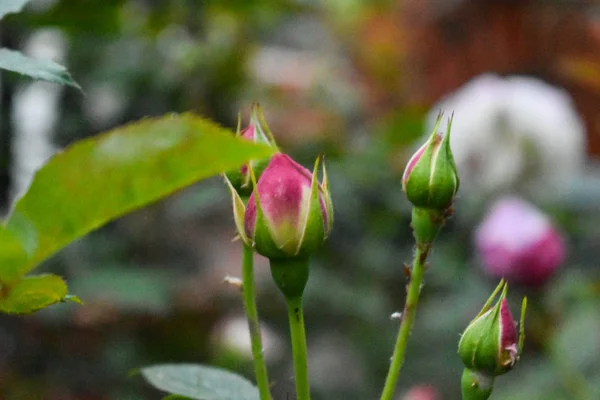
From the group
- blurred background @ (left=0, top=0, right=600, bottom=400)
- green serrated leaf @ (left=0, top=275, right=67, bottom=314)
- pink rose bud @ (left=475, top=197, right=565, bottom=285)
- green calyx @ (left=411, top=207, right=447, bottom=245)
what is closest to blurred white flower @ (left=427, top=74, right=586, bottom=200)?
blurred background @ (left=0, top=0, right=600, bottom=400)

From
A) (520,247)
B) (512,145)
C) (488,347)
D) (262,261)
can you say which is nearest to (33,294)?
(488,347)

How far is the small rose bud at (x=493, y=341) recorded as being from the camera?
14.8 inches

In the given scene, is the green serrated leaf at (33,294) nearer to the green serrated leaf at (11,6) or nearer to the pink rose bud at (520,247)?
the green serrated leaf at (11,6)

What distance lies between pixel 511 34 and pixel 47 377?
2.44 meters

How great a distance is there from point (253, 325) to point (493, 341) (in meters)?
0.11

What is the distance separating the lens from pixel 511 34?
10.4 feet

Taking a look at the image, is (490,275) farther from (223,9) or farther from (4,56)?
(4,56)

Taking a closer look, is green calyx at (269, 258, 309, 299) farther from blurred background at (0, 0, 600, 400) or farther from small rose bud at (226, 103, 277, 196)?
blurred background at (0, 0, 600, 400)

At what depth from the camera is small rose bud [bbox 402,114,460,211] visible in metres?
0.38

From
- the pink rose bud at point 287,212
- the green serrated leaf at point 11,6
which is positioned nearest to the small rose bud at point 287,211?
the pink rose bud at point 287,212

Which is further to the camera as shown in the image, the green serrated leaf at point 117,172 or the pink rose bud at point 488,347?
the pink rose bud at point 488,347

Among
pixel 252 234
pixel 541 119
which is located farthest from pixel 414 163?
pixel 541 119

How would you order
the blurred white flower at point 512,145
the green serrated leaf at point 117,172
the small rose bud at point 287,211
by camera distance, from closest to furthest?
the green serrated leaf at point 117,172 < the small rose bud at point 287,211 < the blurred white flower at point 512,145

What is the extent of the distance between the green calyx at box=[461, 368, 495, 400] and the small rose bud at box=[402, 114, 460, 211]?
8cm
